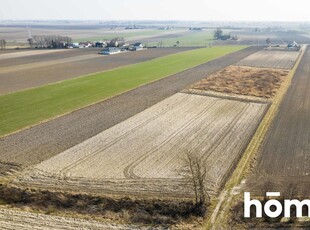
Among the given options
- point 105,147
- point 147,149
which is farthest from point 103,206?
point 105,147

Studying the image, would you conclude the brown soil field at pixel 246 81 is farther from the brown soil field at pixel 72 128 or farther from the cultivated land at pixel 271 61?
the cultivated land at pixel 271 61

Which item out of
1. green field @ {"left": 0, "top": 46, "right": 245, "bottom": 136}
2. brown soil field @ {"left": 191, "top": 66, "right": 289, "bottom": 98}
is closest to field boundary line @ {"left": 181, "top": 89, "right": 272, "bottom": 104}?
brown soil field @ {"left": 191, "top": 66, "right": 289, "bottom": 98}

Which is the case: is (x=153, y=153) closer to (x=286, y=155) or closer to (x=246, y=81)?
(x=286, y=155)

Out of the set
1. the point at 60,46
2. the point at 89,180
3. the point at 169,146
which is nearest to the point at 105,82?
the point at 169,146

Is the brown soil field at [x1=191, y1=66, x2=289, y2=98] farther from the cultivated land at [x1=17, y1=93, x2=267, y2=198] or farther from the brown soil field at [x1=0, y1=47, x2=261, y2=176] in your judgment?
the cultivated land at [x1=17, y1=93, x2=267, y2=198]

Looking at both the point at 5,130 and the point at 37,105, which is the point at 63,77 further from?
the point at 5,130

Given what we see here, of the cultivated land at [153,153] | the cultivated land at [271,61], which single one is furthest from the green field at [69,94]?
the cultivated land at [271,61]
